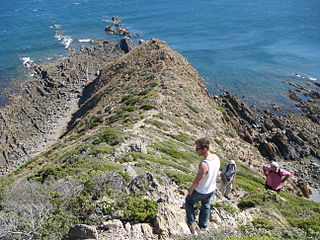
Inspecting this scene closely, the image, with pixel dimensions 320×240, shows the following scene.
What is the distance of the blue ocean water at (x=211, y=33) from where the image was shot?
71.6 meters

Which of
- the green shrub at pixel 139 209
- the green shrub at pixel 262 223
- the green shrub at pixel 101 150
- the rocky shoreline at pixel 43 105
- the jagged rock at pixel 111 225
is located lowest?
the rocky shoreline at pixel 43 105

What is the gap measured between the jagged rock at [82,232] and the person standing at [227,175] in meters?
6.72

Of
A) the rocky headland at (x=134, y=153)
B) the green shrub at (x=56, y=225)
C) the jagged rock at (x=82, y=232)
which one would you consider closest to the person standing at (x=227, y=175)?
the rocky headland at (x=134, y=153)

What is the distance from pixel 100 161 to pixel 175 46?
3154 inches

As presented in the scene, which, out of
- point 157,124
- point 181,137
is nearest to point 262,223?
point 181,137

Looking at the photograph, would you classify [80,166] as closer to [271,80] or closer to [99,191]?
[99,191]

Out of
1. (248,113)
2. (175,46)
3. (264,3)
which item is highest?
(264,3)

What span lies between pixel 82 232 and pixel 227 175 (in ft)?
23.7

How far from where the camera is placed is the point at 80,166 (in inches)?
658

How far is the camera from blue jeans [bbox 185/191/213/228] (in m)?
9.55

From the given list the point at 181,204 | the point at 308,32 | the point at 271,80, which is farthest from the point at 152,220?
the point at 308,32

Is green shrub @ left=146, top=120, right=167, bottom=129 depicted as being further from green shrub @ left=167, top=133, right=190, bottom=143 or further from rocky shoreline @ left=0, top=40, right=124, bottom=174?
rocky shoreline @ left=0, top=40, right=124, bottom=174

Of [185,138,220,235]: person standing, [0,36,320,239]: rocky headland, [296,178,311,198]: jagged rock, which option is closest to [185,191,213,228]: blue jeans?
[185,138,220,235]: person standing

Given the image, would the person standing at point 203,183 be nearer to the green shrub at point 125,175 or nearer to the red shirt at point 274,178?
the green shrub at point 125,175
